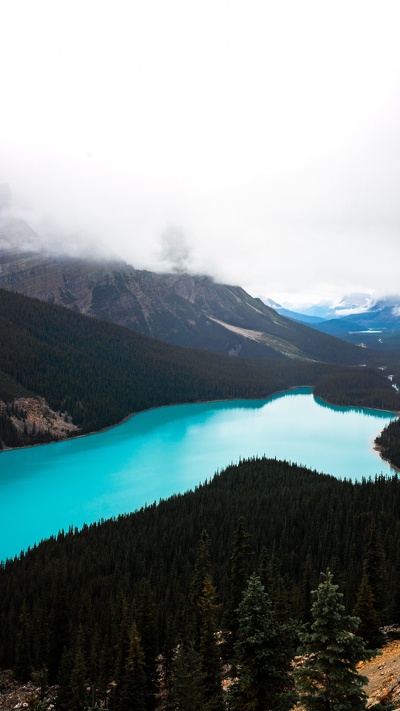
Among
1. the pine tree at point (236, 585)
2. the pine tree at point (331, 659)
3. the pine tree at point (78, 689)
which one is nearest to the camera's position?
the pine tree at point (331, 659)

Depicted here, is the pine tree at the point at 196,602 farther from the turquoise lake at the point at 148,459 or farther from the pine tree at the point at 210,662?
the turquoise lake at the point at 148,459

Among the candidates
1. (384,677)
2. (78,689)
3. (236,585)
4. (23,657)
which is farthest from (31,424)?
(384,677)

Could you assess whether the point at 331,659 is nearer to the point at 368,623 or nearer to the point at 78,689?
the point at 368,623

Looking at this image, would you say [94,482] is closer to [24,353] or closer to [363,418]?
[24,353]

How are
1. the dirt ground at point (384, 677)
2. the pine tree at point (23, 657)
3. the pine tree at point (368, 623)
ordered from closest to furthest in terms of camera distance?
the dirt ground at point (384, 677)
the pine tree at point (368, 623)
the pine tree at point (23, 657)

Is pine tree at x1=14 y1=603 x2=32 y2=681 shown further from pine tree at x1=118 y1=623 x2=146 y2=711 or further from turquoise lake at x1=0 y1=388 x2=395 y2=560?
turquoise lake at x1=0 y1=388 x2=395 y2=560

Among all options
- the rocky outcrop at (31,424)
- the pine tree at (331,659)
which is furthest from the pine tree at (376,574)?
the rocky outcrop at (31,424)
